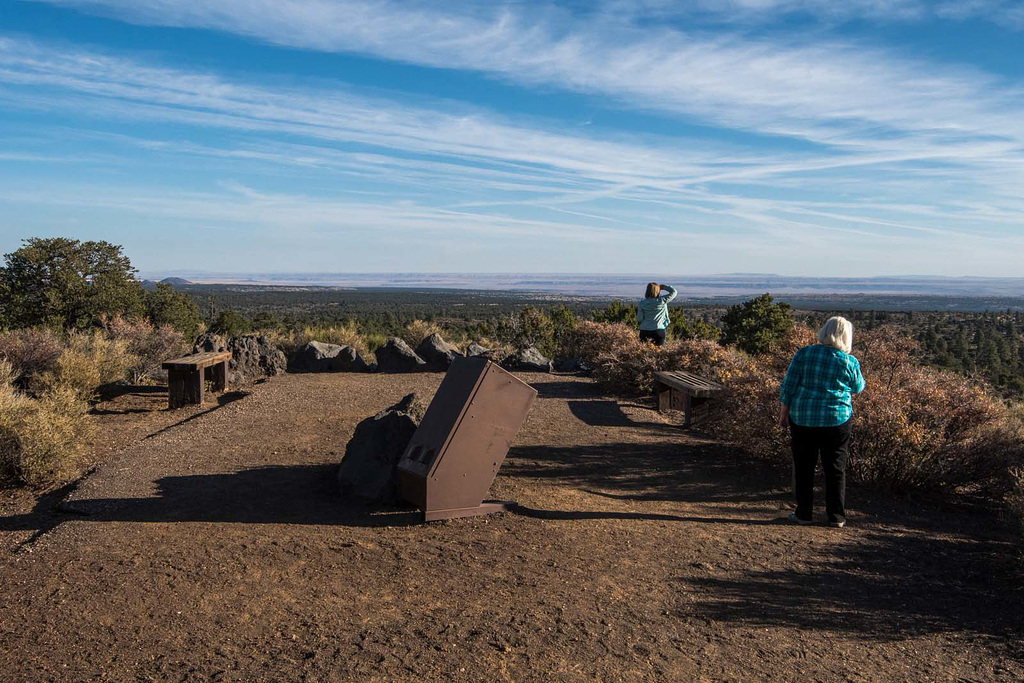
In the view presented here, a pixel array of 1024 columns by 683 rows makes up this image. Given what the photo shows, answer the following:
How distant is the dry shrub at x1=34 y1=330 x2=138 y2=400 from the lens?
33.9ft

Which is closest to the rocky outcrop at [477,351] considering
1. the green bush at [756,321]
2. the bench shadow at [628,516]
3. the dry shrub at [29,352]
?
the dry shrub at [29,352]

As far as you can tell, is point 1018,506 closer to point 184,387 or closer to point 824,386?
point 824,386

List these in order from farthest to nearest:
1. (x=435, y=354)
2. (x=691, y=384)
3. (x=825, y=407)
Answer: (x=435, y=354) < (x=691, y=384) < (x=825, y=407)

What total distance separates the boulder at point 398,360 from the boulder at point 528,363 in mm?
1766

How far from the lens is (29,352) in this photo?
37.6 feet

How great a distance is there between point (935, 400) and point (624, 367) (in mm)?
6219

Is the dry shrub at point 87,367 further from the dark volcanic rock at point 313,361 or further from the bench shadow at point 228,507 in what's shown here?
the bench shadow at point 228,507

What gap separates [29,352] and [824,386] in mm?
11093

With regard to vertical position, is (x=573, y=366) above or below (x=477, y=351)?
below

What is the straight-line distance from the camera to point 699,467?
7559mm

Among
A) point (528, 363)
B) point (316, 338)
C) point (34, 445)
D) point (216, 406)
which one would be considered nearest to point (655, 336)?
point (528, 363)

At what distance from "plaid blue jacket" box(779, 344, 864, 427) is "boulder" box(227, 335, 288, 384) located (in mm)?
10388

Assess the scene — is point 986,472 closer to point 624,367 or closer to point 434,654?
point 434,654

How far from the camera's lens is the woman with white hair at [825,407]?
5.61 m
